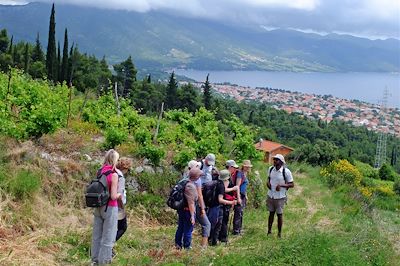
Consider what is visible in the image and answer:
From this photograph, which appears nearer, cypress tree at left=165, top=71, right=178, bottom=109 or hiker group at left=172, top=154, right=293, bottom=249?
hiker group at left=172, top=154, right=293, bottom=249

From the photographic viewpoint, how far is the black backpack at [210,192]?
27.3ft

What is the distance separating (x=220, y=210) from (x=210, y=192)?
590 mm

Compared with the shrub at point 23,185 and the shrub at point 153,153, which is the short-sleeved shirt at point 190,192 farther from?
the shrub at point 153,153

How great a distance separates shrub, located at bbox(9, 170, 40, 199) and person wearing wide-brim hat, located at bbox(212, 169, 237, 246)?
10.6 ft

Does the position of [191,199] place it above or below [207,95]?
below

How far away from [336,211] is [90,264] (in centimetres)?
904

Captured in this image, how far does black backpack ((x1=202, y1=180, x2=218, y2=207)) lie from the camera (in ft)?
27.3

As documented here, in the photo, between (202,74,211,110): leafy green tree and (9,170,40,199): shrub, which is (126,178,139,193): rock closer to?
(9,170,40,199): shrub

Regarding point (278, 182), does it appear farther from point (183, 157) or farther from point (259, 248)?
point (183, 157)

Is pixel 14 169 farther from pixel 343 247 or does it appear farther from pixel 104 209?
Result: pixel 343 247

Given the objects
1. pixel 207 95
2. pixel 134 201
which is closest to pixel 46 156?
pixel 134 201

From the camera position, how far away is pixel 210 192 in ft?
27.4

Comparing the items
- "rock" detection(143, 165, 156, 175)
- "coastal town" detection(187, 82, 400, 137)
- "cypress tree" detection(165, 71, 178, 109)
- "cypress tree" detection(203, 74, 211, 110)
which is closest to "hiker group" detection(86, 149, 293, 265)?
"rock" detection(143, 165, 156, 175)

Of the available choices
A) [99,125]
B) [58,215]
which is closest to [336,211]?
[99,125]
